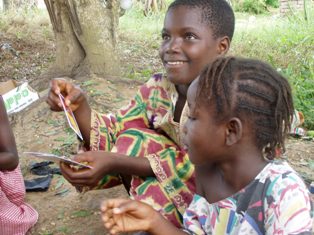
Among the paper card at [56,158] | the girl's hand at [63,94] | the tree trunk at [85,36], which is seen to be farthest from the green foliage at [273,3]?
the paper card at [56,158]

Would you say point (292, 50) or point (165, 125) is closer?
point (165, 125)

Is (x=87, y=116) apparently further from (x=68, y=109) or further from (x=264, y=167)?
(x=264, y=167)

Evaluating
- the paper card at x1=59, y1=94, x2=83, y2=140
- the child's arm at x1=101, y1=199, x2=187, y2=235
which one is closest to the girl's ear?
the child's arm at x1=101, y1=199, x2=187, y2=235

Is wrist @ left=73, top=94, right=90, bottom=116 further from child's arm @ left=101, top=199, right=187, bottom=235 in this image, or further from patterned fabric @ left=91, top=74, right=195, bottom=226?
child's arm @ left=101, top=199, right=187, bottom=235

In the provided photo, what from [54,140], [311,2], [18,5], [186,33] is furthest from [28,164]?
[18,5]

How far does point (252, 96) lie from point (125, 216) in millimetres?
523

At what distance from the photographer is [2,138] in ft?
7.77

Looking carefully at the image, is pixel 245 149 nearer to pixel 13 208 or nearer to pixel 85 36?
pixel 13 208

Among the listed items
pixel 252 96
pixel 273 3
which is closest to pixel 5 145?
pixel 252 96

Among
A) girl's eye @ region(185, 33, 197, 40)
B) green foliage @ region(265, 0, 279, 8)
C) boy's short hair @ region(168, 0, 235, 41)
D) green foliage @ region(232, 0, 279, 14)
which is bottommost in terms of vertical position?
green foliage @ region(265, 0, 279, 8)

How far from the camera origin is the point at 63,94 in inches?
83.9

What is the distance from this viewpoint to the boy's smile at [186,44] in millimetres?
2021

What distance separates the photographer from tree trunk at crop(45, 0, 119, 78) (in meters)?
4.58

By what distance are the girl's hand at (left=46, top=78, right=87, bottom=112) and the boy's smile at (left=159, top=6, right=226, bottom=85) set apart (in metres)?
0.42
